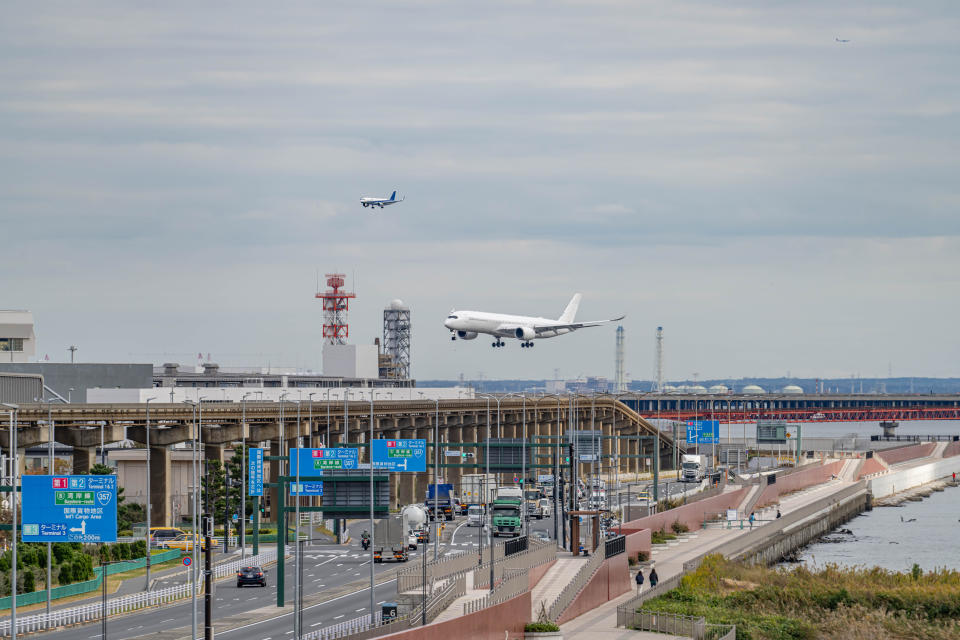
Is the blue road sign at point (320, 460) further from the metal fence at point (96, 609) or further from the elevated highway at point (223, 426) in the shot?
Answer: the metal fence at point (96, 609)

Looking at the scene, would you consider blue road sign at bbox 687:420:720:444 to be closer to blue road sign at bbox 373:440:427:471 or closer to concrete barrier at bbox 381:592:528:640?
blue road sign at bbox 373:440:427:471

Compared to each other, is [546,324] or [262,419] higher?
[546,324]

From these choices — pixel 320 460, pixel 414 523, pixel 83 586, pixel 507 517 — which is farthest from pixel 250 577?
pixel 507 517

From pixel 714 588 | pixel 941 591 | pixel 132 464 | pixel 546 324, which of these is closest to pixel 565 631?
pixel 714 588

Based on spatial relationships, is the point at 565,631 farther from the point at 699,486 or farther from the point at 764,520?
the point at 699,486

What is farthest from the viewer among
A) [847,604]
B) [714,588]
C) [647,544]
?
[647,544]

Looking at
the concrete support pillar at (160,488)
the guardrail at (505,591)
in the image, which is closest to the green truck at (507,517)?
the concrete support pillar at (160,488)
